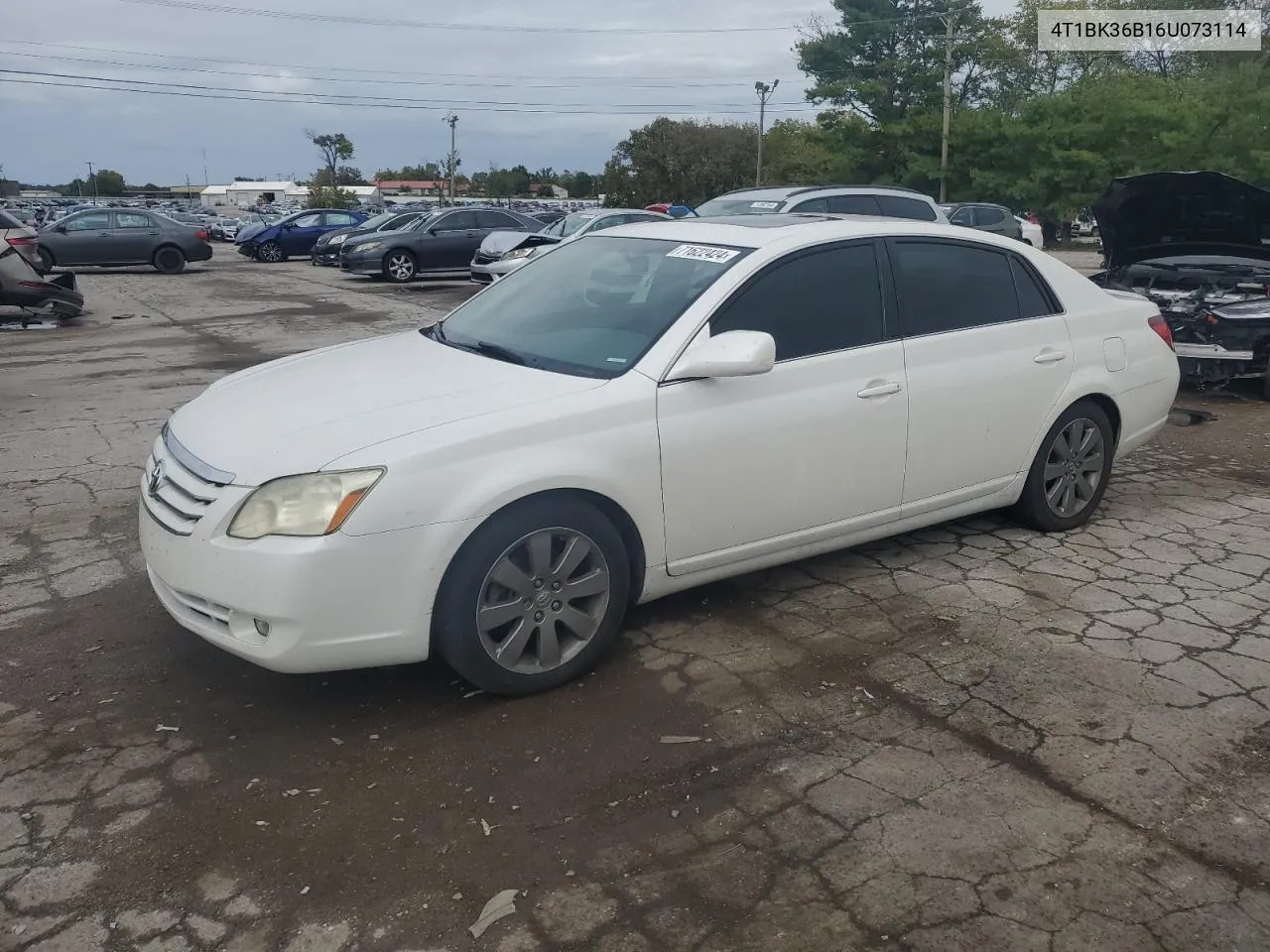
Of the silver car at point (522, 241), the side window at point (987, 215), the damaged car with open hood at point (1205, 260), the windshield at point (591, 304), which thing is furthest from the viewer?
the side window at point (987, 215)

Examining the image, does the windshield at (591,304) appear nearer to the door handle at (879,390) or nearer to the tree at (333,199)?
the door handle at (879,390)

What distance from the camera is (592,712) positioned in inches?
141

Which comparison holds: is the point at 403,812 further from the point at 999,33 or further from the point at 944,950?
the point at 999,33

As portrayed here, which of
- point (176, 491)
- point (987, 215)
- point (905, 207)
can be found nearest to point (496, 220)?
point (987, 215)

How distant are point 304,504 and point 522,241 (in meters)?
17.3

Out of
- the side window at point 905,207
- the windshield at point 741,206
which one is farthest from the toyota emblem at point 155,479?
the side window at point 905,207

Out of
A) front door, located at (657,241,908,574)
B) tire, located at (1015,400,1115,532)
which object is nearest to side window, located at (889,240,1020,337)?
front door, located at (657,241,908,574)

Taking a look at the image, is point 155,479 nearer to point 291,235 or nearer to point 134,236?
point 134,236

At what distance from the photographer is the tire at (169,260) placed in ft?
79.0

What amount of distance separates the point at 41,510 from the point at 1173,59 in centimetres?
6193

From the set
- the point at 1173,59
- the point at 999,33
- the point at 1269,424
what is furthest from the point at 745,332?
the point at 1173,59

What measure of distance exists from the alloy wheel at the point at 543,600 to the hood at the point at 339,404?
501mm

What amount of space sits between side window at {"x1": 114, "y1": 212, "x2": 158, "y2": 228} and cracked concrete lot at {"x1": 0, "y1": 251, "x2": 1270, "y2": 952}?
21131 millimetres

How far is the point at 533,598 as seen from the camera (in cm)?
357
